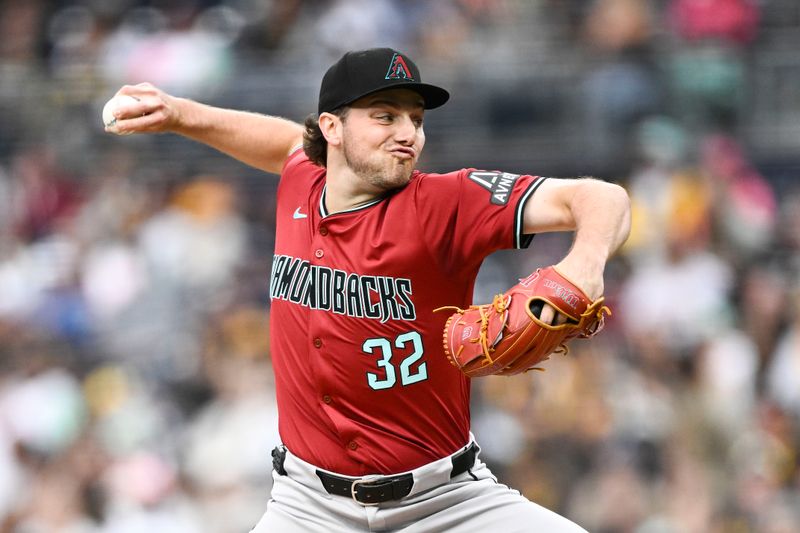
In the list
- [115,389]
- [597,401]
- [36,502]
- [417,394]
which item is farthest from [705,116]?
[417,394]

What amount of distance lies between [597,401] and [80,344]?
3892mm

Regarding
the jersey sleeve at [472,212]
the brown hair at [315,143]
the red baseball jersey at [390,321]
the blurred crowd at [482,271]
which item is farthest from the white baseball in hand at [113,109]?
the blurred crowd at [482,271]

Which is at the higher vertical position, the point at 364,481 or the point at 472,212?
the point at 472,212

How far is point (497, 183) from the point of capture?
393 centimetres

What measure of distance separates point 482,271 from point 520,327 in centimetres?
543

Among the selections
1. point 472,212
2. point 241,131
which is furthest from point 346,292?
point 241,131

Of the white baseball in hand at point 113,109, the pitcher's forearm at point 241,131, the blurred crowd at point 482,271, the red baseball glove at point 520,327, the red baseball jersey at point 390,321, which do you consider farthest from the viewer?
the blurred crowd at point 482,271

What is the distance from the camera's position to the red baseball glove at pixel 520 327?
3506mm

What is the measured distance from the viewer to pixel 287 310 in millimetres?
4262

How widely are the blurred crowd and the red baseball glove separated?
3880 millimetres

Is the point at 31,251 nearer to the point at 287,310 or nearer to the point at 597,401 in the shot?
the point at 597,401

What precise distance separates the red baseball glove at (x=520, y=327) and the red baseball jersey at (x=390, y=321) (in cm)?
30

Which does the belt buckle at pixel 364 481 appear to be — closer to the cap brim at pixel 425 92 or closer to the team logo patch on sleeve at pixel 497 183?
the team logo patch on sleeve at pixel 497 183

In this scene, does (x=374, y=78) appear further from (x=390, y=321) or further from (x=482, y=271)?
(x=482, y=271)
